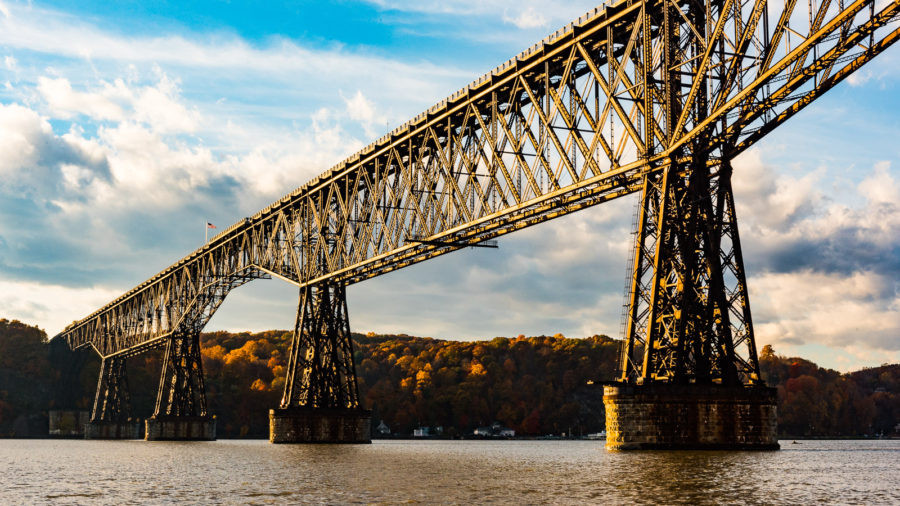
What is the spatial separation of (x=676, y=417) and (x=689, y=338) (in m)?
4.22

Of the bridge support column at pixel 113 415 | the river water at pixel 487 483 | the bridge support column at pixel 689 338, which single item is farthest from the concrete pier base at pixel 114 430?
the bridge support column at pixel 689 338

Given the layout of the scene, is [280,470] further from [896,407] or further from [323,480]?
[896,407]

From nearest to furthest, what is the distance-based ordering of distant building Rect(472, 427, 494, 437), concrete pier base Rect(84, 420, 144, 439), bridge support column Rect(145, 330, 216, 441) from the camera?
bridge support column Rect(145, 330, 216, 441), concrete pier base Rect(84, 420, 144, 439), distant building Rect(472, 427, 494, 437)

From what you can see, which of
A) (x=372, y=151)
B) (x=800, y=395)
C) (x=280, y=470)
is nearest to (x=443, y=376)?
(x=800, y=395)

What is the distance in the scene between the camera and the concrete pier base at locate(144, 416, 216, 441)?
11044 centimetres

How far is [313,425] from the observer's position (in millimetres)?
75875

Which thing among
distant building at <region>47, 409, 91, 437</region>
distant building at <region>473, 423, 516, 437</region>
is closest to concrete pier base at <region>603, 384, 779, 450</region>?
distant building at <region>473, 423, 516, 437</region>

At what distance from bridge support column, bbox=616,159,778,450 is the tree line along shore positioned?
121 m

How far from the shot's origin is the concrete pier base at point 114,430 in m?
136

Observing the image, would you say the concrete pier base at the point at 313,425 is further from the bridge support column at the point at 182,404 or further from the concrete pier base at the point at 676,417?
the concrete pier base at the point at 676,417

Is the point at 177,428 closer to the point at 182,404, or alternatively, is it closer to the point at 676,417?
the point at 182,404

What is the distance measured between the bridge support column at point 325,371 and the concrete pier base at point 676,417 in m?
38.1

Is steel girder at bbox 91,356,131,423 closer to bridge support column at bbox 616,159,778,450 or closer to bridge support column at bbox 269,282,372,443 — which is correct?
bridge support column at bbox 269,282,372,443

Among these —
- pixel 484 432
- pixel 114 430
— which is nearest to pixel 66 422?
pixel 114 430
